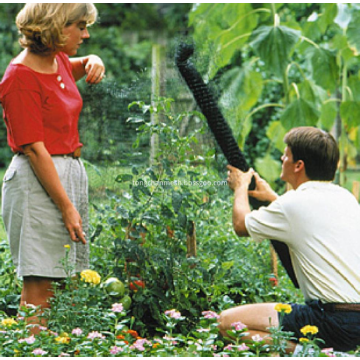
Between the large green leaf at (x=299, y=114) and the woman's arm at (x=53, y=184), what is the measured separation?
6.83 feet

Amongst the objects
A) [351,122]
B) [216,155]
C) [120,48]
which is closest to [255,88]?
[351,122]

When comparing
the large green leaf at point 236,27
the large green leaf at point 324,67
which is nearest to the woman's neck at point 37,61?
the large green leaf at point 236,27

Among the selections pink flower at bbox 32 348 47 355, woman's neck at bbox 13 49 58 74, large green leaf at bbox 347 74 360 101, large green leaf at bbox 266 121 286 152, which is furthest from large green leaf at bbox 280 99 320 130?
pink flower at bbox 32 348 47 355

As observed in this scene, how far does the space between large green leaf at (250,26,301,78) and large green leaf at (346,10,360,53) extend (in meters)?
0.52

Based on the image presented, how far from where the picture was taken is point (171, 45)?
8.96 feet

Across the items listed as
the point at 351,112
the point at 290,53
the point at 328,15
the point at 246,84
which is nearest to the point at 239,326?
the point at 290,53

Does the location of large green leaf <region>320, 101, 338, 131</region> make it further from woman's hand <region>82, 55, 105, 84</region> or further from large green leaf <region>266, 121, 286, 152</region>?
woman's hand <region>82, 55, 105, 84</region>

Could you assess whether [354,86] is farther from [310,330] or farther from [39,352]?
[39,352]

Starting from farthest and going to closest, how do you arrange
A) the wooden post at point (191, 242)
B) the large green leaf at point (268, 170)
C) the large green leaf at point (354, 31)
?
1. the large green leaf at point (268, 170)
2. the large green leaf at point (354, 31)
3. the wooden post at point (191, 242)

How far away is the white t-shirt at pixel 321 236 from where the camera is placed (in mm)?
2199

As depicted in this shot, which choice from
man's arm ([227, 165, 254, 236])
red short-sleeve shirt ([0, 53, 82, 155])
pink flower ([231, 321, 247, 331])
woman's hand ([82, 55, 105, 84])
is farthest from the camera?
woman's hand ([82, 55, 105, 84])

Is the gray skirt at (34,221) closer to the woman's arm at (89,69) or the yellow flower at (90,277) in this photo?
the yellow flower at (90,277)

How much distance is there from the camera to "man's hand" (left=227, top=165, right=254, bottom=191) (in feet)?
8.66

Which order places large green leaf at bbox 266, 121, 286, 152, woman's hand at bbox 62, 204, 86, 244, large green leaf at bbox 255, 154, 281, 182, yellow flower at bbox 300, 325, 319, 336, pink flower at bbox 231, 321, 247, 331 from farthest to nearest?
1. large green leaf at bbox 255, 154, 281, 182
2. large green leaf at bbox 266, 121, 286, 152
3. woman's hand at bbox 62, 204, 86, 244
4. pink flower at bbox 231, 321, 247, 331
5. yellow flower at bbox 300, 325, 319, 336
